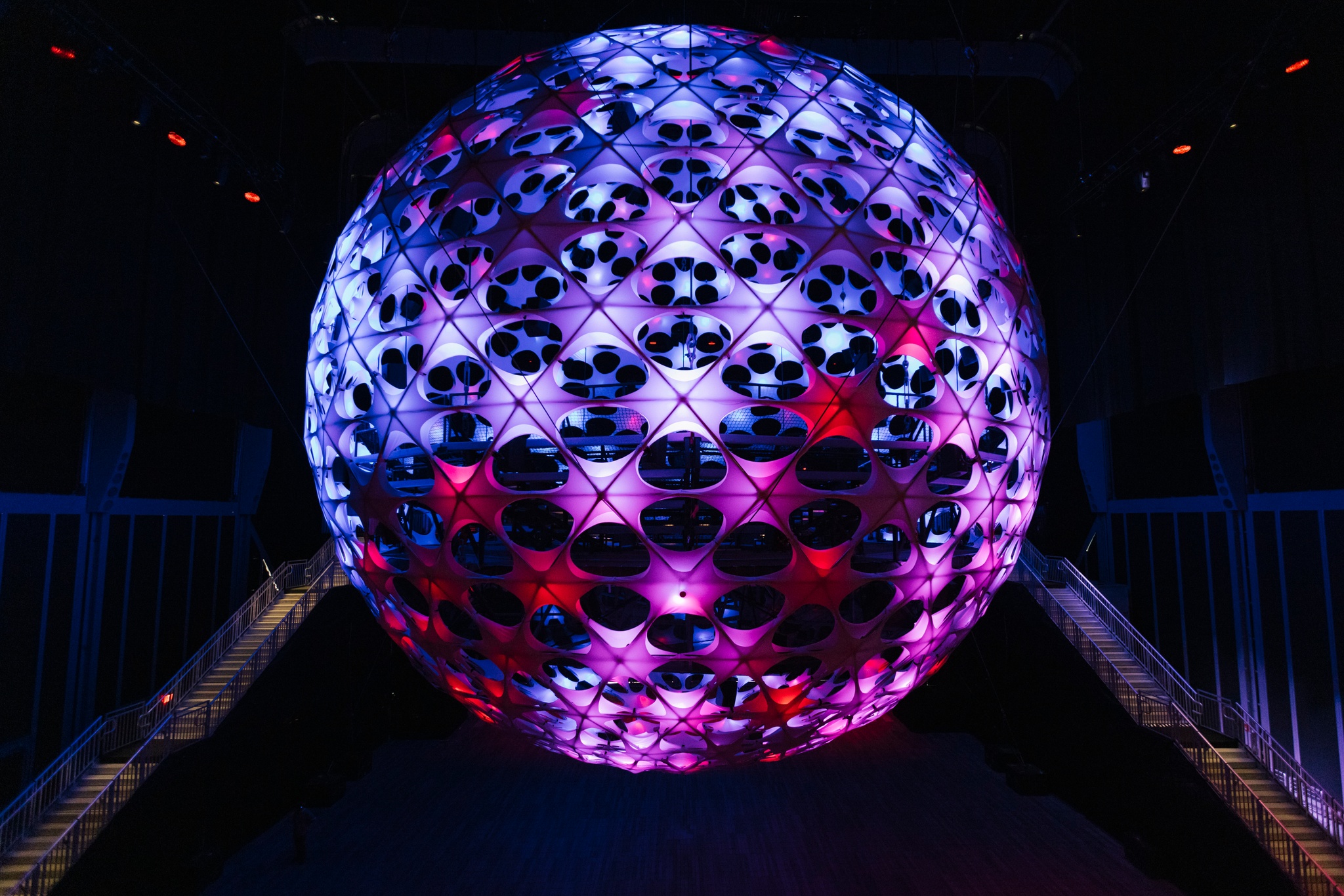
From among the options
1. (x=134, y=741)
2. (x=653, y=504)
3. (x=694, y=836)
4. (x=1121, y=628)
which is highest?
(x=653, y=504)

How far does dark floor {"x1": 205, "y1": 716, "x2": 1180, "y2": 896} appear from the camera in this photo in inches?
412

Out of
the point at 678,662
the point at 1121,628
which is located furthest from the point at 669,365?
the point at 1121,628

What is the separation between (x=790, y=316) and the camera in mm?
5027

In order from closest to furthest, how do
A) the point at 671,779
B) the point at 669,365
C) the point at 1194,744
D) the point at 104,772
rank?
the point at 669,365 < the point at 104,772 < the point at 1194,744 < the point at 671,779

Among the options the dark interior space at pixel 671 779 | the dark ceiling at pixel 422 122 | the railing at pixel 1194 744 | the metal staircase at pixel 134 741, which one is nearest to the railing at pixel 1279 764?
the railing at pixel 1194 744

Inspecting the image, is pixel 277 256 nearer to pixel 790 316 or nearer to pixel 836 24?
pixel 836 24

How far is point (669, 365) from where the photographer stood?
528 centimetres

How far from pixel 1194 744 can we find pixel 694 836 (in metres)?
8.00

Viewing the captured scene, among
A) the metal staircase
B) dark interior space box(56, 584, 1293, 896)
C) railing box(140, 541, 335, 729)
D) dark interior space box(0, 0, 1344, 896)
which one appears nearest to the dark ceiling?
dark interior space box(0, 0, 1344, 896)

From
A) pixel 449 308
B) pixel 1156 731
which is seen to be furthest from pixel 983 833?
pixel 449 308

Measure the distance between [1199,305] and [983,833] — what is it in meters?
10.1

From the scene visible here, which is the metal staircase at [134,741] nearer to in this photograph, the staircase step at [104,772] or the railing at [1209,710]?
the staircase step at [104,772]

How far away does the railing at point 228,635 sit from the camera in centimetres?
1246

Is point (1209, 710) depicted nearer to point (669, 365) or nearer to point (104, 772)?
point (669, 365)
